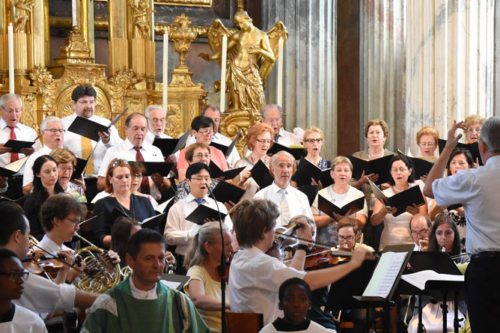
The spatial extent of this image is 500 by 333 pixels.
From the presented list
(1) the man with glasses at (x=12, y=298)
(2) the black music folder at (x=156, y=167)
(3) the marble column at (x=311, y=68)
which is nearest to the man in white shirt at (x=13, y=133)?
(2) the black music folder at (x=156, y=167)

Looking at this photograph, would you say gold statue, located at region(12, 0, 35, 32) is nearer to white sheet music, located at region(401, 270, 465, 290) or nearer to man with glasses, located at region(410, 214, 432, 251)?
man with glasses, located at region(410, 214, 432, 251)

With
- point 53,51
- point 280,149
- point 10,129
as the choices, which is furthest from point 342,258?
point 53,51

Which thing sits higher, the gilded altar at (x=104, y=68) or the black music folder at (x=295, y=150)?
the gilded altar at (x=104, y=68)

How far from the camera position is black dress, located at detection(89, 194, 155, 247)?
821cm

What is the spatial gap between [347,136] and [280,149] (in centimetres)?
496

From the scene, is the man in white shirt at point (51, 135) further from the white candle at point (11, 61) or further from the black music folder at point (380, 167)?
the black music folder at point (380, 167)

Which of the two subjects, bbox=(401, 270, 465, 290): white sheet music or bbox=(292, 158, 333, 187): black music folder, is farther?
bbox=(292, 158, 333, 187): black music folder

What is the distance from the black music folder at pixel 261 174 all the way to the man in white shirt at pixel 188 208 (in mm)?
677

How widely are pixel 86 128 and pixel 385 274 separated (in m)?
3.85

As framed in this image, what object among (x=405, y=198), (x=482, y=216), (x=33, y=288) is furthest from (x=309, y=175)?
(x=33, y=288)

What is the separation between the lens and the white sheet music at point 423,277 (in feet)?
22.1

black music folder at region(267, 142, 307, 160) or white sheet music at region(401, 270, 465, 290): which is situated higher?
black music folder at region(267, 142, 307, 160)

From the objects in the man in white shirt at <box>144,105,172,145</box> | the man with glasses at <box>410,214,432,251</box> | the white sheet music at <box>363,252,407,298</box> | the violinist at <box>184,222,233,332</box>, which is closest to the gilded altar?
the man in white shirt at <box>144,105,172,145</box>

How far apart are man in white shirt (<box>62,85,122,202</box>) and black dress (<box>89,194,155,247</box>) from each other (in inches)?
38.1
